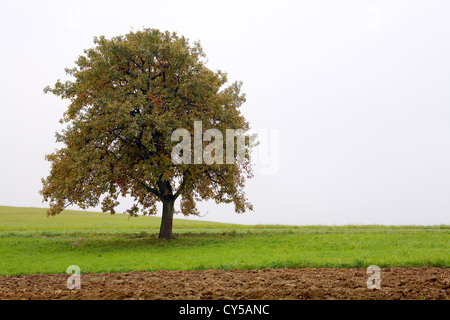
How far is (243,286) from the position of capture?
1270cm

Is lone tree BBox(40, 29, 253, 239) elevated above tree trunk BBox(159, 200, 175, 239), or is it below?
above

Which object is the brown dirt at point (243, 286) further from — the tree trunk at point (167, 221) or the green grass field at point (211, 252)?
the tree trunk at point (167, 221)

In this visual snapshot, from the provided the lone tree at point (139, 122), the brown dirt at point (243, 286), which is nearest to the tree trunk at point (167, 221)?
the lone tree at point (139, 122)

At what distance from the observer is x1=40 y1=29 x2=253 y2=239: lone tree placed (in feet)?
90.4

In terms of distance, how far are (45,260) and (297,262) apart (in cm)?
1530

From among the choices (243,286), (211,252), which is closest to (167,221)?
(211,252)

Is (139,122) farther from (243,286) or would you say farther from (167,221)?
(243,286)

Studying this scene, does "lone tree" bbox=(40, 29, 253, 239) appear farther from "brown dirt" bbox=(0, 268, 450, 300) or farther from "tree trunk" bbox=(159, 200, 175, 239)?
"brown dirt" bbox=(0, 268, 450, 300)

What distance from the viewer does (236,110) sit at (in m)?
33.0

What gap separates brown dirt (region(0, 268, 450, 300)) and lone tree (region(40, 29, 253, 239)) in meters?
12.0

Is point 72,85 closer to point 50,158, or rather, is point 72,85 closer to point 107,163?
point 50,158

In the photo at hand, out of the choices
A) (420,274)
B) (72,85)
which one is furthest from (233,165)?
(420,274)

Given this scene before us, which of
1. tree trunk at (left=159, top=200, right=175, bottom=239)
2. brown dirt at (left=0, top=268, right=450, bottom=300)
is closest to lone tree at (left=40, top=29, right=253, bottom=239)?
tree trunk at (left=159, top=200, right=175, bottom=239)

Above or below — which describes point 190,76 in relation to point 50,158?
above
